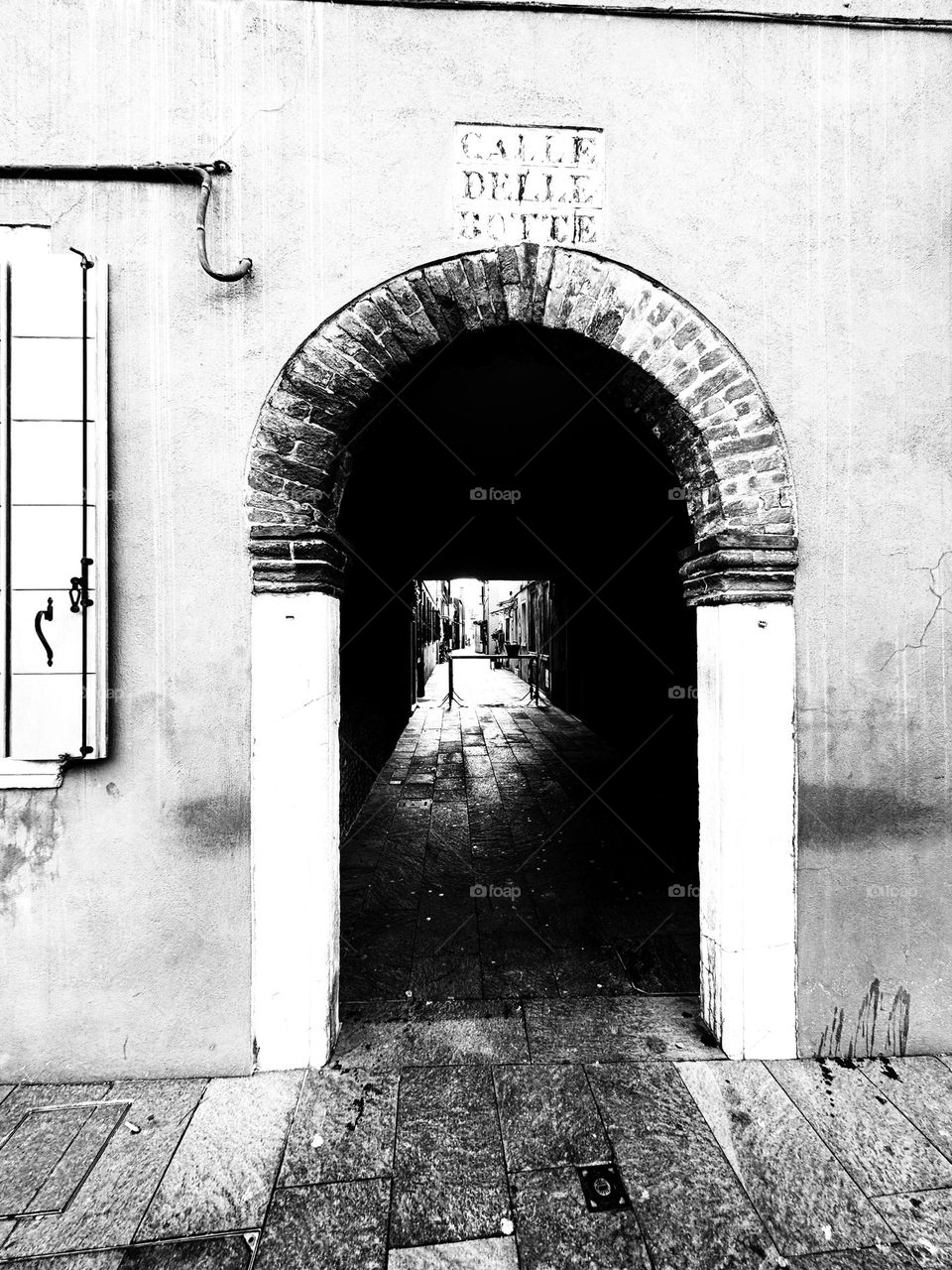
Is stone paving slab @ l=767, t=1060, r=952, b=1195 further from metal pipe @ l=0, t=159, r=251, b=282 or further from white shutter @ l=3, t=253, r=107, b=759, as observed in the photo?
metal pipe @ l=0, t=159, r=251, b=282

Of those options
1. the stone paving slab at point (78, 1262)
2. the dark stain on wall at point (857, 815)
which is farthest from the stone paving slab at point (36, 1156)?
the dark stain on wall at point (857, 815)

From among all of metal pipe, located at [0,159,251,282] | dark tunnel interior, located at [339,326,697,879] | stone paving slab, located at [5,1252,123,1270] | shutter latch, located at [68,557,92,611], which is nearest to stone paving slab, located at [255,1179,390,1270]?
stone paving slab, located at [5,1252,123,1270]

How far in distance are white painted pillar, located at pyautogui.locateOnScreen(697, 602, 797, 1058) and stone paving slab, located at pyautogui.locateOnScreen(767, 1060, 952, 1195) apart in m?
0.14

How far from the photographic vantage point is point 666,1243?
1.78 meters

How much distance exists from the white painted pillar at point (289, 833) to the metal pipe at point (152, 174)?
1.54 metres

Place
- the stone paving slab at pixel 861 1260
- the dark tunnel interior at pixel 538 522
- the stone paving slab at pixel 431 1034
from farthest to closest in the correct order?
1. the dark tunnel interior at pixel 538 522
2. the stone paving slab at pixel 431 1034
3. the stone paving slab at pixel 861 1260

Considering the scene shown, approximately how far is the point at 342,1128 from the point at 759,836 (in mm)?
1989

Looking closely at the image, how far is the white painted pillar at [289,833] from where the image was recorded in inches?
95.9

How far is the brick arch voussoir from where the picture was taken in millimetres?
2469

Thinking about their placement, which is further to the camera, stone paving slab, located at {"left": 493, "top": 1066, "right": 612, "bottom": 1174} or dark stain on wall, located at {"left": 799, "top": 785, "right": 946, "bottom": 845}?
dark stain on wall, located at {"left": 799, "top": 785, "right": 946, "bottom": 845}

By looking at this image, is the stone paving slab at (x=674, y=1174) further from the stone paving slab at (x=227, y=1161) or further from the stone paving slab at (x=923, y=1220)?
the stone paving slab at (x=227, y=1161)

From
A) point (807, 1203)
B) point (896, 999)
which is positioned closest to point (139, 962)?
point (807, 1203)

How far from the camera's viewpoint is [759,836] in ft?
8.25

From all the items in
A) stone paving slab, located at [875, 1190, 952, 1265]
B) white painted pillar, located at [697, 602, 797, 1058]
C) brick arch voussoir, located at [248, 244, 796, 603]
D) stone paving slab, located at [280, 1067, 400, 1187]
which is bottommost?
stone paving slab, located at [875, 1190, 952, 1265]
